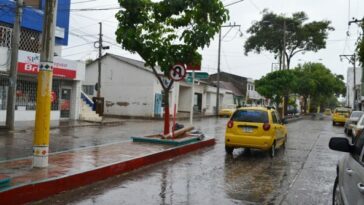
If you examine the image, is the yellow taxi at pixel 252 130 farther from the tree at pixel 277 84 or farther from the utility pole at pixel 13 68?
the tree at pixel 277 84

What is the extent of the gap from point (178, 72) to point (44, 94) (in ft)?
20.4

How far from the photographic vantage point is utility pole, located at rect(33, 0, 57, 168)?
8.79 metres

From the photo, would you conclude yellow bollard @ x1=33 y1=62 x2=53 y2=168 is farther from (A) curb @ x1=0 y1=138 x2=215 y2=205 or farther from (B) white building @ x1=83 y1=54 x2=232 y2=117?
(B) white building @ x1=83 y1=54 x2=232 y2=117

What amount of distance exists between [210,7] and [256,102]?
67059mm

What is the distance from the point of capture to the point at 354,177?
14.5ft

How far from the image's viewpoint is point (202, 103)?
2141 inches

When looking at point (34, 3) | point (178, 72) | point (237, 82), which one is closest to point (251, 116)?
point (178, 72)

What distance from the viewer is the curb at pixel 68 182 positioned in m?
6.76

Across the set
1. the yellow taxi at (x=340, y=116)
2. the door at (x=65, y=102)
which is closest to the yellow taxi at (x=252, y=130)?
the door at (x=65, y=102)

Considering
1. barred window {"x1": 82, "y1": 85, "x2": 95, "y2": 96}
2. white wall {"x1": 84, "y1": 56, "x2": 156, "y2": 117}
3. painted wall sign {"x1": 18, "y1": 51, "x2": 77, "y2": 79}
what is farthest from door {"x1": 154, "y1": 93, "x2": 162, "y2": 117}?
painted wall sign {"x1": 18, "y1": 51, "x2": 77, "y2": 79}

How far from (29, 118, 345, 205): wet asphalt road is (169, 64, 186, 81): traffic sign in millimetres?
2586

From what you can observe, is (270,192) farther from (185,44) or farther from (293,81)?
(293,81)

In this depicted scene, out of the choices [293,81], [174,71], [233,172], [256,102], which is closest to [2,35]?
[174,71]

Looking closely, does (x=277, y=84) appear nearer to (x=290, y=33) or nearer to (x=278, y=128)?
(x=290, y=33)
